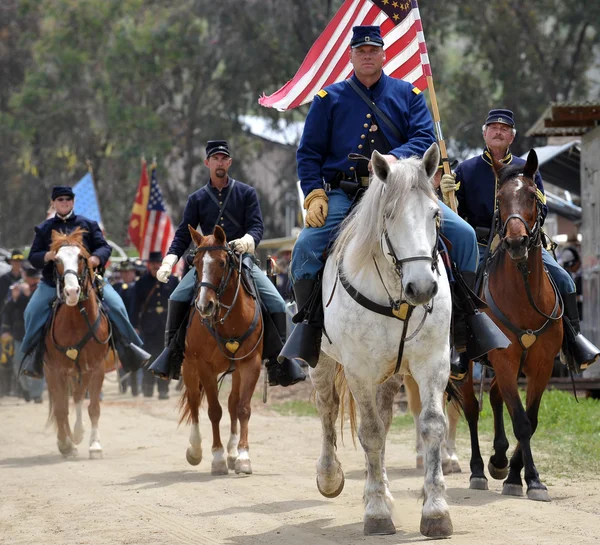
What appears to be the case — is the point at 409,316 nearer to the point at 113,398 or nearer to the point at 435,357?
the point at 435,357

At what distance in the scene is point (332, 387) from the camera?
29.0 ft

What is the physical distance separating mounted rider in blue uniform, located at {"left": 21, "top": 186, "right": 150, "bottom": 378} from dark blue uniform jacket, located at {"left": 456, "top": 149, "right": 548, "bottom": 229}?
4.87 metres

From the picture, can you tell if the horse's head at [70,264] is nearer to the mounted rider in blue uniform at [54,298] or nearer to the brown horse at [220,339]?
the mounted rider in blue uniform at [54,298]

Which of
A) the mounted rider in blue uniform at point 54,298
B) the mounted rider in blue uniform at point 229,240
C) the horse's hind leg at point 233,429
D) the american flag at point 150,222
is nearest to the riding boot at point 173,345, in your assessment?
the mounted rider in blue uniform at point 229,240

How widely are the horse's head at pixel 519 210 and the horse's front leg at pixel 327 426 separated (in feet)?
5.57

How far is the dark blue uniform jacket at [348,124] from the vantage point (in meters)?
8.23

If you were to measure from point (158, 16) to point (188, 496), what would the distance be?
125ft

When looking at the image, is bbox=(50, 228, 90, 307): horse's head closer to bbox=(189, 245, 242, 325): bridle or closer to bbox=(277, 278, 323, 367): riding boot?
bbox=(189, 245, 242, 325): bridle

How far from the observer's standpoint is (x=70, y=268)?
1277cm

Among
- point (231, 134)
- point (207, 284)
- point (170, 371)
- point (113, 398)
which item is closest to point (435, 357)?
point (207, 284)

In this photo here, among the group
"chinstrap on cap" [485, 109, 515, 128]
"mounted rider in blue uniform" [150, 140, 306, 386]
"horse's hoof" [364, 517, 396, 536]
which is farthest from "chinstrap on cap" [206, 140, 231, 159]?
"horse's hoof" [364, 517, 396, 536]

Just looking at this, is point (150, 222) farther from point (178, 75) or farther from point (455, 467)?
point (178, 75)

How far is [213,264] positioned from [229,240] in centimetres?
90

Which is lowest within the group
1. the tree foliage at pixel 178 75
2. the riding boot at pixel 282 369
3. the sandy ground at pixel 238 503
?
the sandy ground at pixel 238 503
